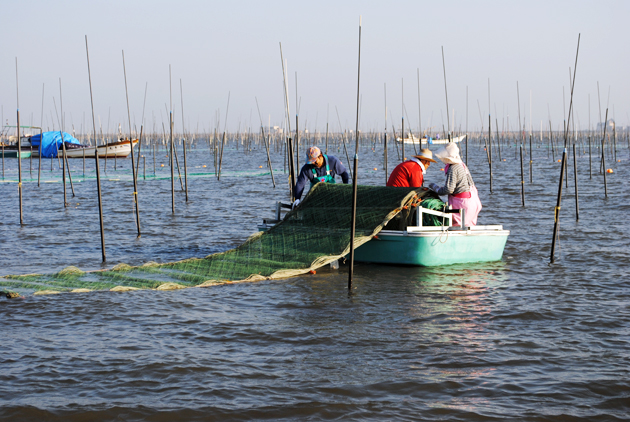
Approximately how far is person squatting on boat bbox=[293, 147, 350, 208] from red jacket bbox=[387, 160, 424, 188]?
2.59 feet

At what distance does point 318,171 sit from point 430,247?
91.2 inches

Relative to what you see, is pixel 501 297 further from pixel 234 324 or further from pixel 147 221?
pixel 147 221

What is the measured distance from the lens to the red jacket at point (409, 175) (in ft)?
31.6

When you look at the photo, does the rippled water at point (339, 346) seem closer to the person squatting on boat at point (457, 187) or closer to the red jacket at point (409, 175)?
the person squatting on boat at point (457, 187)

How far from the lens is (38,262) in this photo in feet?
33.0

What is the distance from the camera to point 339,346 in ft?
18.8

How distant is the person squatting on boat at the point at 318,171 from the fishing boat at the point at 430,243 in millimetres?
1417

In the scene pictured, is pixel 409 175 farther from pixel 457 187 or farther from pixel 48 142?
pixel 48 142

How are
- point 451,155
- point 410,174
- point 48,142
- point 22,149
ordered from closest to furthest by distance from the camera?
point 451,155
point 410,174
point 22,149
point 48,142

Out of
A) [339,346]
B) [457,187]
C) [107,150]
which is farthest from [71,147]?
[339,346]

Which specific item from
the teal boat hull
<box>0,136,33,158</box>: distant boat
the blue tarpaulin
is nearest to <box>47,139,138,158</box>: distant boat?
the blue tarpaulin

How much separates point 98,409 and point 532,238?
9.58 meters

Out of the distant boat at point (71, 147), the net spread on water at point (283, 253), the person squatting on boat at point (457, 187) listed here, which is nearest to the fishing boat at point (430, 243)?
the person squatting on boat at point (457, 187)

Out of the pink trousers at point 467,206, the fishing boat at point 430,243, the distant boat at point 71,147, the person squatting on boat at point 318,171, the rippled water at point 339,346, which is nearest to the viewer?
the rippled water at point 339,346
